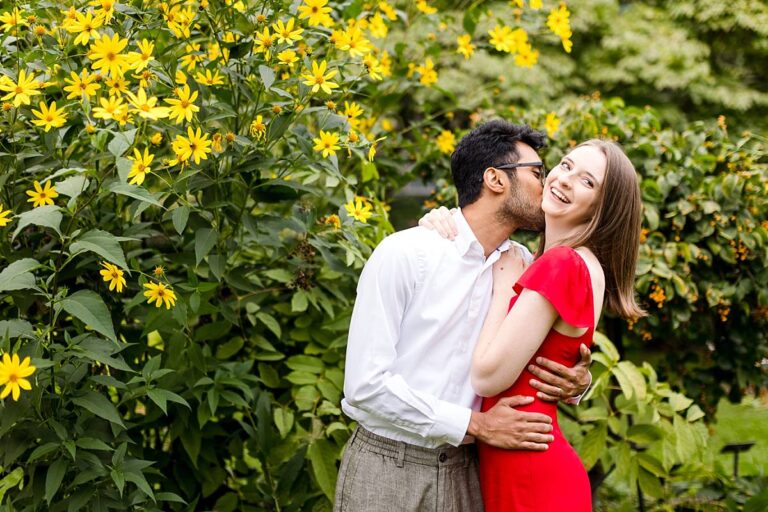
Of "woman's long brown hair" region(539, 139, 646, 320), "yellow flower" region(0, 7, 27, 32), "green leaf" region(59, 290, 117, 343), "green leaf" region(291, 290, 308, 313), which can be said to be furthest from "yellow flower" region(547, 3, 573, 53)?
"green leaf" region(59, 290, 117, 343)

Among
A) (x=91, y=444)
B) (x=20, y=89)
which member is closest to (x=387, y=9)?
(x=20, y=89)

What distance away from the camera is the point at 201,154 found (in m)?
1.88

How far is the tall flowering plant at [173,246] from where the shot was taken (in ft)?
5.99

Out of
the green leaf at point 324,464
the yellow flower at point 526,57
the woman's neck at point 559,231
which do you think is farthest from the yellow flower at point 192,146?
the yellow flower at point 526,57

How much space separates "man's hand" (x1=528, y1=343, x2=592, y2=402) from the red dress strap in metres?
0.12

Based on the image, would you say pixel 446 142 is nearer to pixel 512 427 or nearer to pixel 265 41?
pixel 265 41

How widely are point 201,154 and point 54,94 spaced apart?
0.75 meters

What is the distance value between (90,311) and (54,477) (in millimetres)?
406

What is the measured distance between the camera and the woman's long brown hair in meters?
1.87

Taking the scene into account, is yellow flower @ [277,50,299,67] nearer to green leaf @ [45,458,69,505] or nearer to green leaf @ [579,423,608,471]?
green leaf @ [45,458,69,505]

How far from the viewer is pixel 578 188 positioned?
73.8 inches

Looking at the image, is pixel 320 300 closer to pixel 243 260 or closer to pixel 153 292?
pixel 243 260

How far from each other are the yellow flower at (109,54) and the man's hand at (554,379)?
1.14m

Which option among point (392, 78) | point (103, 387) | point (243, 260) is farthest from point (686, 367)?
point (103, 387)
